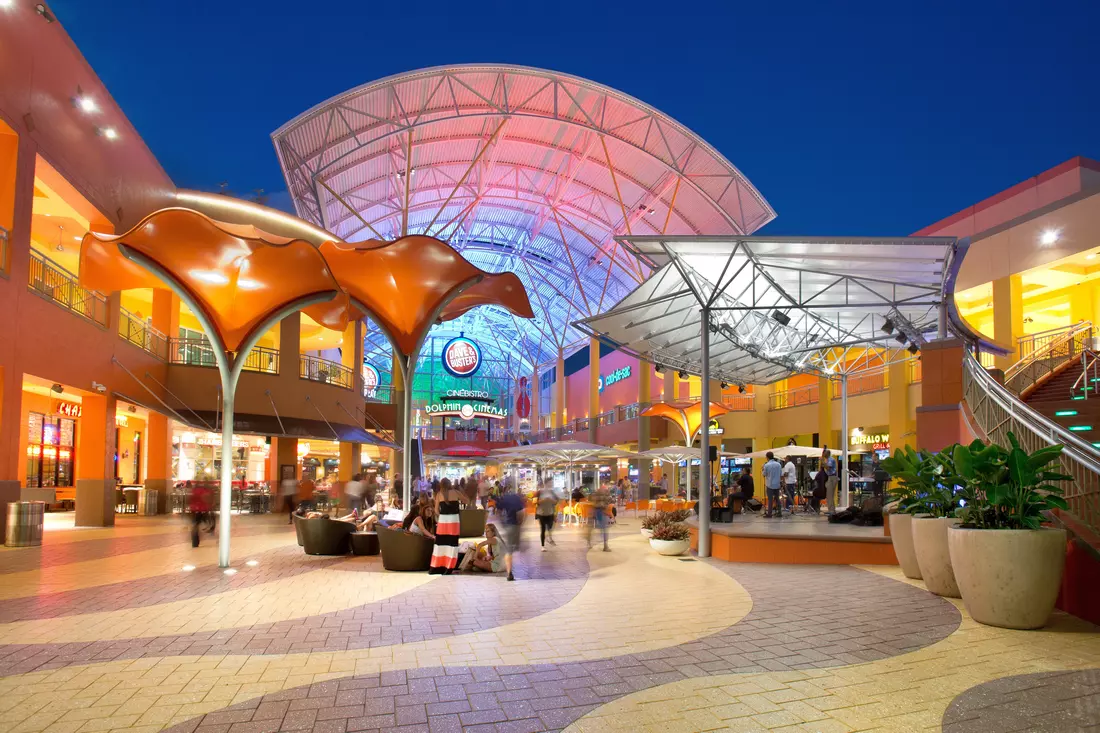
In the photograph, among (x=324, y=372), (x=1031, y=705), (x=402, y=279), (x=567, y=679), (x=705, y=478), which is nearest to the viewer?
(x=1031, y=705)

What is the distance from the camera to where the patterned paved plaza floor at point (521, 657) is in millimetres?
4234

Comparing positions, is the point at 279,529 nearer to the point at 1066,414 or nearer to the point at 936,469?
the point at 936,469

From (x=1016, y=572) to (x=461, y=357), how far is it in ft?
114

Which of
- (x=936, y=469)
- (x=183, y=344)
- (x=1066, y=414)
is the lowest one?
(x=936, y=469)

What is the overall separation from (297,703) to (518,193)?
3301cm

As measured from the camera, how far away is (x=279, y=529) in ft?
60.1

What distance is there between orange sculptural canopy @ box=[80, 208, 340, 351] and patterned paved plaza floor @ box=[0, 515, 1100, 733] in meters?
3.97

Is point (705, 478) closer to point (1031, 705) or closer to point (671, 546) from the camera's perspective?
point (671, 546)

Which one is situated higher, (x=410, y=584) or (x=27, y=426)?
(x=27, y=426)

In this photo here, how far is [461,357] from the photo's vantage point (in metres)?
39.8

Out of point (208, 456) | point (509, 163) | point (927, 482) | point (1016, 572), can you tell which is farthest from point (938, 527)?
point (208, 456)

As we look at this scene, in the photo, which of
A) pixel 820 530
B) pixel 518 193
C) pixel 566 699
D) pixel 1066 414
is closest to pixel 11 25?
pixel 566 699

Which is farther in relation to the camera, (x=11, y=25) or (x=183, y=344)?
(x=183, y=344)

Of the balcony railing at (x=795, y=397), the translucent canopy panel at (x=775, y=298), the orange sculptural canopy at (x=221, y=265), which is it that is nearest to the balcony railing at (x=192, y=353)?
the orange sculptural canopy at (x=221, y=265)
